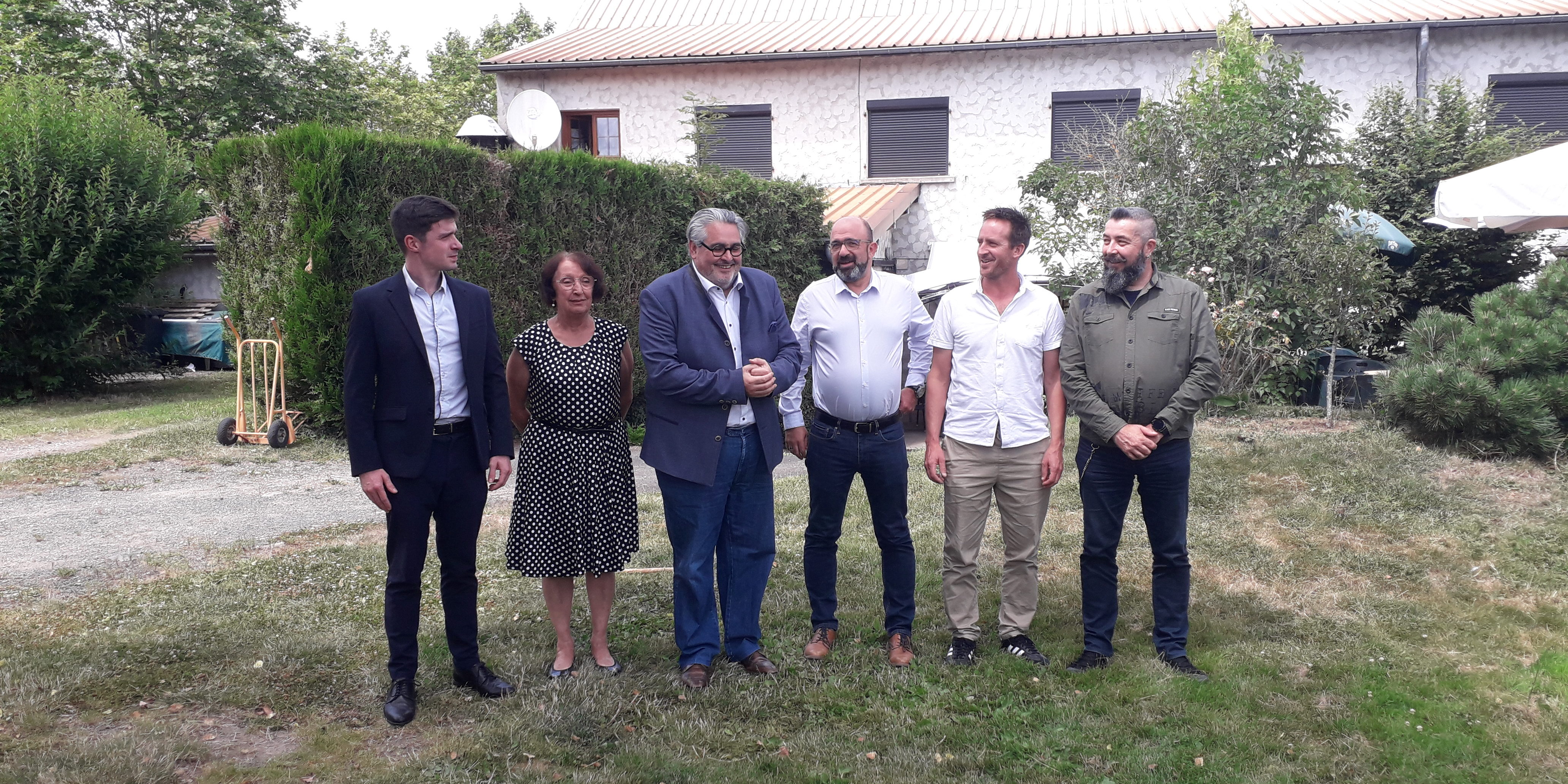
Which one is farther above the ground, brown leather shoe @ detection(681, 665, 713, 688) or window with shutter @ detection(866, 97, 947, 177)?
window with shutter @ detection(866, 97, 947, 177)

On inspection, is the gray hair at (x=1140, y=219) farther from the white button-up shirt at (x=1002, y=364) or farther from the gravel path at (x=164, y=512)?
the gravel path at (x=164, y=512)

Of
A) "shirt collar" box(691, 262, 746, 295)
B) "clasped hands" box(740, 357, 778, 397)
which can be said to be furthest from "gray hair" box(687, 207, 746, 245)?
"clasped hands" box(740, 357, 778, 397)

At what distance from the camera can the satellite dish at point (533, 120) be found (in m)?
13.6

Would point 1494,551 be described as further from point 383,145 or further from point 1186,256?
point 383,145

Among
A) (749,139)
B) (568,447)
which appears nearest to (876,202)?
(749,139)

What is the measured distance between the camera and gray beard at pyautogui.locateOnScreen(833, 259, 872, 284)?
4.39 metres

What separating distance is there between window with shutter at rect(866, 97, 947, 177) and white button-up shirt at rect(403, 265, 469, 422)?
14280mm

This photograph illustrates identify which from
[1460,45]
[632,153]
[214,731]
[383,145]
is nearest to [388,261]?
[383,145]

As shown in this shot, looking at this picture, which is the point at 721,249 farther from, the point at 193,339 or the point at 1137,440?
the point at 193,339

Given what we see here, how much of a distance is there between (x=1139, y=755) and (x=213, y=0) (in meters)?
27.4

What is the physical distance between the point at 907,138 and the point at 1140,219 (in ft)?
44.6

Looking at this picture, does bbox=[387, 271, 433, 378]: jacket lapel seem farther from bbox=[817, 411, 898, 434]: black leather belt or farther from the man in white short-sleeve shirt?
the man in white short-sleeve shirt

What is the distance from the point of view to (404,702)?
3840 millimetres

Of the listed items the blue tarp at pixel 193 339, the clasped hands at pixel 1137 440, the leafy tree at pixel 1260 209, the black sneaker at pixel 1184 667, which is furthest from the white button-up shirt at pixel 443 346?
the blue tarp at pixel 193 339
